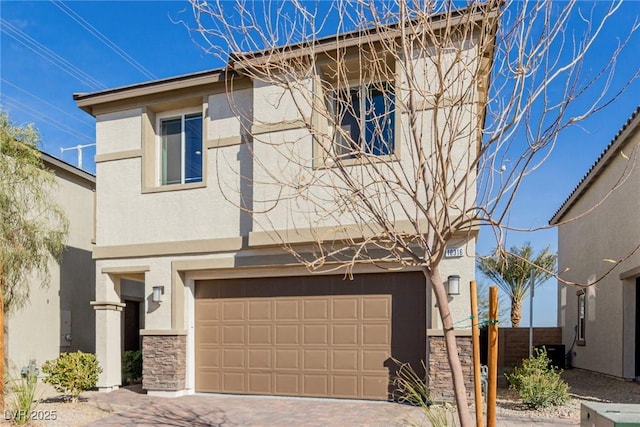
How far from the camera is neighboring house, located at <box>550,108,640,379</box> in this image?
11023mm

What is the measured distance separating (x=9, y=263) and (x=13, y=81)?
5.36m

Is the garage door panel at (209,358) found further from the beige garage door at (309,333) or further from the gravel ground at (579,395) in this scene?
the gravel ground at (579,395)

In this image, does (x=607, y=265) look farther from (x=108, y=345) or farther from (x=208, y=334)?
(x=108, y=345)

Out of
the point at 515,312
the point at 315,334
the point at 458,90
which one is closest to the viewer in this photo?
the point at 458,90

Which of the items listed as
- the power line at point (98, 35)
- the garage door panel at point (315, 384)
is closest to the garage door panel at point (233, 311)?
the garage door panel at point (315, 384)

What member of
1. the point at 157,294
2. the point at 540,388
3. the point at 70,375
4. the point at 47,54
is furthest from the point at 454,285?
the point at 47,54

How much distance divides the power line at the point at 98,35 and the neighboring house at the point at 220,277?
638mm

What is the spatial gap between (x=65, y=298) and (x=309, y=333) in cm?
722

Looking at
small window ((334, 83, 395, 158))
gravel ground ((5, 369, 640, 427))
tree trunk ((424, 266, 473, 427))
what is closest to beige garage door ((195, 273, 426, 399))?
gravel ground ((5, 369, 640, 427))

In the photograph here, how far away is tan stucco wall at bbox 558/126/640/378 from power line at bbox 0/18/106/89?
12.3 metres

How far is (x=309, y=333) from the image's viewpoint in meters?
10.0

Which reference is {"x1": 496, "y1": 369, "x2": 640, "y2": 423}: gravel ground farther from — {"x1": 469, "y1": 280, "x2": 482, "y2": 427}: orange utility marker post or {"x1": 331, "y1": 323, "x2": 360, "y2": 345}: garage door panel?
{"x1": 469, "y1": 280, "x2": 482, "y2": 427}: orange utility marker post

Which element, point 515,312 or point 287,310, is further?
point 515,312

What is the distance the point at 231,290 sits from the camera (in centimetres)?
1071
